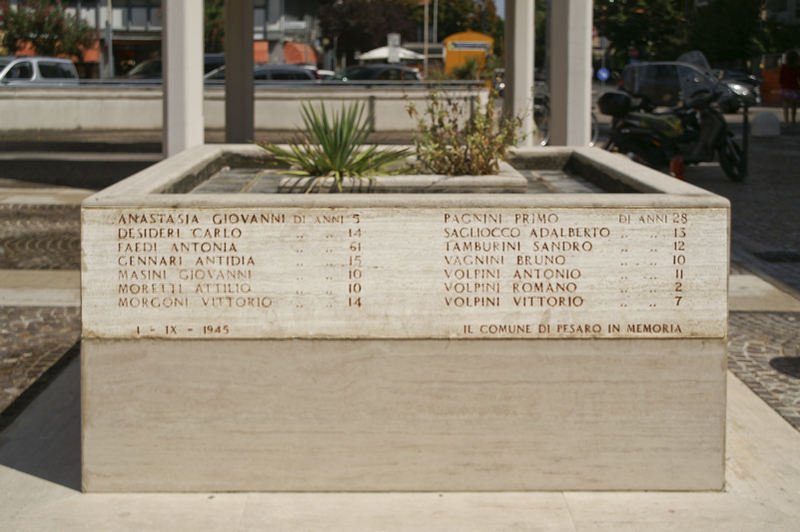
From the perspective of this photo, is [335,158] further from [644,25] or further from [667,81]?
[644,25]

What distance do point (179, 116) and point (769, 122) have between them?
19.1m

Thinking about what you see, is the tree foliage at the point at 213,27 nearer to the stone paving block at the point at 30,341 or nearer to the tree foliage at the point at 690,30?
the tree foliage at the point at 690,30

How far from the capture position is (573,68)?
1291 centimetres

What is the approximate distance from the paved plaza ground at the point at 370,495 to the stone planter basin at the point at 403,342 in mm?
124

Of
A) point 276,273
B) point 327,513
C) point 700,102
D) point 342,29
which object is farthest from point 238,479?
point 342,29

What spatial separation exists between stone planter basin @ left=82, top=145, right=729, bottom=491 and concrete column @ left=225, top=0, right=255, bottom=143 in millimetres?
13761

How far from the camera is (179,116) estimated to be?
13.7 m

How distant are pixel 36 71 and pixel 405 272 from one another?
29.8 metres

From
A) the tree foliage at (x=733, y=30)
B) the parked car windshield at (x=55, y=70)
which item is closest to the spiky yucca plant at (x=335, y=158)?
the parked car windshield at (x=55, y=70)

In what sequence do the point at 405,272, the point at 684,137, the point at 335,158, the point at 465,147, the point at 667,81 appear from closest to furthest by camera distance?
1. the point at 405,272
2. the point at 335,158
3. the point at 465,147
4. the point at 684,137
5. the point at 667,81

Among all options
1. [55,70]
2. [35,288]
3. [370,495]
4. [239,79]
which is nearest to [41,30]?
[55,70]

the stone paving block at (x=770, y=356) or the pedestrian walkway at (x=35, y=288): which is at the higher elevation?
the pedestrian walkway at (x=35, y=288)

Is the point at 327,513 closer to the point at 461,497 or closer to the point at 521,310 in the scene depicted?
the point at 461,497

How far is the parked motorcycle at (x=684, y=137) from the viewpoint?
19328mm
